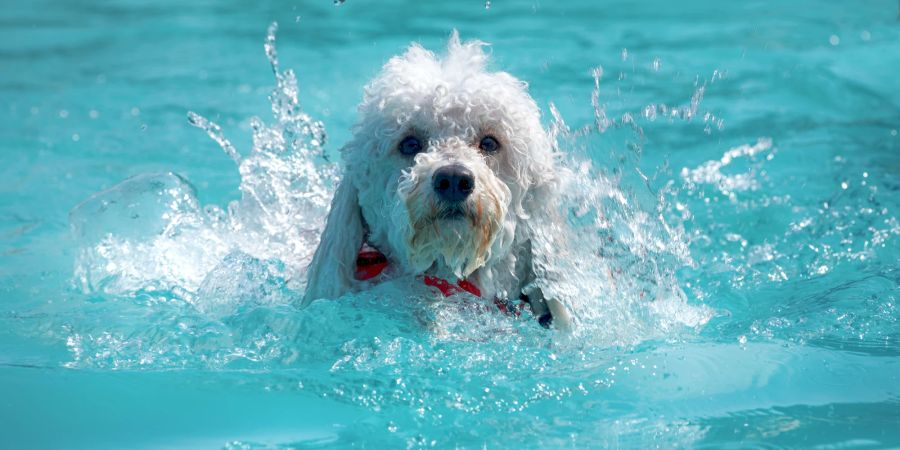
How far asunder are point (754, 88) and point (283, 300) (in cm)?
562

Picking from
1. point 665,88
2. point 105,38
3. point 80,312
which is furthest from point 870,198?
point 105,38

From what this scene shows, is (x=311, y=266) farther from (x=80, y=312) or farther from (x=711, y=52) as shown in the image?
(x=711, y=52)

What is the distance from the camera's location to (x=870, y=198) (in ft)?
20.8

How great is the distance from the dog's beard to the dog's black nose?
26mm

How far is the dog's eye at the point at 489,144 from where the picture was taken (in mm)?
4102

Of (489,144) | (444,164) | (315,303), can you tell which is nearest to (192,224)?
(315,303)

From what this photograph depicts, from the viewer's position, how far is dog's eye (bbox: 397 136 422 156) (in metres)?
4.09

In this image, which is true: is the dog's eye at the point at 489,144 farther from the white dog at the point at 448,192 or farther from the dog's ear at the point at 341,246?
the dog's ear at the point at 341,246

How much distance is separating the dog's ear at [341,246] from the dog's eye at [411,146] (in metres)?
0.30

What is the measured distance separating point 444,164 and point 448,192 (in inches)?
4.1

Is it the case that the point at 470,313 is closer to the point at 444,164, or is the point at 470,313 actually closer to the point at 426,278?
the point at 426,278

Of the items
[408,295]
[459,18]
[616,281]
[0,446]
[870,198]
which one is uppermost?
[459,18]

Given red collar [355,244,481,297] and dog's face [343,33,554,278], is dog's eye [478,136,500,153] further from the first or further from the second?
red collar [355,244,481,297]

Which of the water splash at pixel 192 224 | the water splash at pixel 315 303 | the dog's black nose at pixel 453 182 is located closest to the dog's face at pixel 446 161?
the dog's black nose at pixel 453 182
